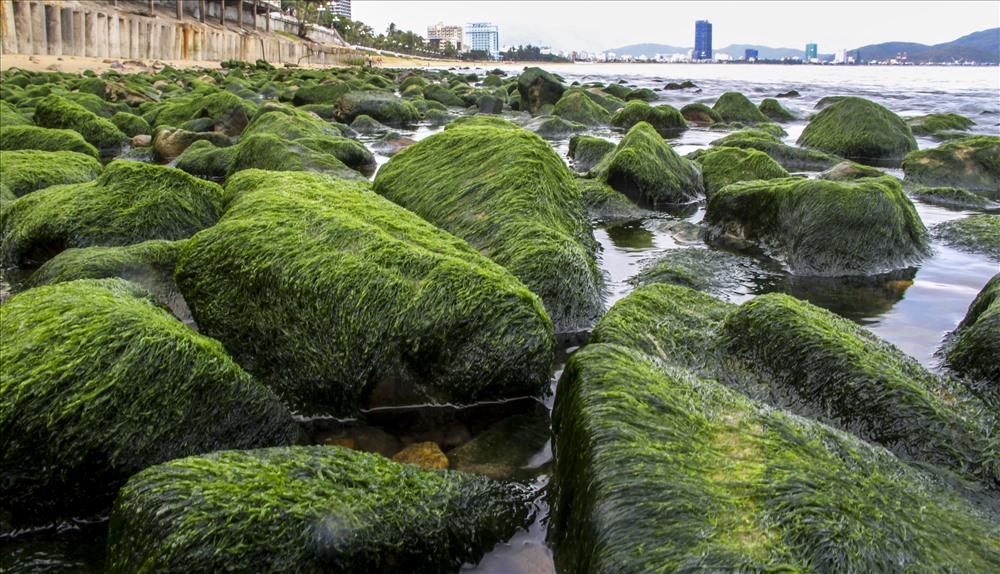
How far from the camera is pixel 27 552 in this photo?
246 centimetres

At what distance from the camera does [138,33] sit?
33625mm

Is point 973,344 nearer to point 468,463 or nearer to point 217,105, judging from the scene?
point 468,463

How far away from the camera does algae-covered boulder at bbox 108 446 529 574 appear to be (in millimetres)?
2135

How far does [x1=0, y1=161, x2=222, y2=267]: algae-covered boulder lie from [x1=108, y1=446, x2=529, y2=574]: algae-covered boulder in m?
3.74

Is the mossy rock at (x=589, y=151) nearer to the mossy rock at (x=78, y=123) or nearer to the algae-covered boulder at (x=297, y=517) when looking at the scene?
the mossy rock at (x=78, y=123)

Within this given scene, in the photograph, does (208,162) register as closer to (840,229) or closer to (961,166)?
(840,229)

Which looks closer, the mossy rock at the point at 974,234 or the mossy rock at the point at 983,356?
the mossy rock at the point at 983,356

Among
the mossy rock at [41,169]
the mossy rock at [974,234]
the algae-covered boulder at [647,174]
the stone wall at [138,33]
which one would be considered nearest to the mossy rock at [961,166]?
the mossy rock at [974,234]

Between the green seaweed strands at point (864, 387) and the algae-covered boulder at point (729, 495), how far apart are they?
30cm

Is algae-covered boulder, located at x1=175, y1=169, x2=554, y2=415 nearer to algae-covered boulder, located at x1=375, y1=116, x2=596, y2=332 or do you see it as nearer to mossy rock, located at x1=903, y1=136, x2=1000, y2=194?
algae-covered boulder, located at x1=375, y1=116, x2=596, y2=332

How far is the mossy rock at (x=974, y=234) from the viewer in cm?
644

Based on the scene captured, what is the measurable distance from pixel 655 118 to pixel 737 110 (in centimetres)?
344

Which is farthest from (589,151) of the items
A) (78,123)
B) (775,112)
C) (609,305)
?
(775,112)

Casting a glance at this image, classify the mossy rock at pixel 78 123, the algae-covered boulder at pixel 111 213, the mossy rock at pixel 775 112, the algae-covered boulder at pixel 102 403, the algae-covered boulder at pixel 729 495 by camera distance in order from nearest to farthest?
the algae-covered boulder at pixel 729 495, the algae-covered boulder at pixel 102 403, the algae-covered boulder at pixel 111 213, the mossy rock at pixel 78 123, the mossy rock at pixel 775 112
